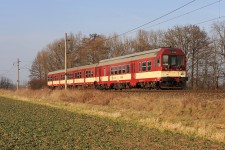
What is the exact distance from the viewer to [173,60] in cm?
2833

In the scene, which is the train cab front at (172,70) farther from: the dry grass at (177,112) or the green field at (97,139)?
the green field at (97,139)

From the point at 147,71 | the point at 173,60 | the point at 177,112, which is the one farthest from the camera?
the point at 147,71

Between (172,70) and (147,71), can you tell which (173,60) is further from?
(147,71)

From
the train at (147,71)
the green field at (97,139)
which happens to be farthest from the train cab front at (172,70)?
the green field at (97,139)

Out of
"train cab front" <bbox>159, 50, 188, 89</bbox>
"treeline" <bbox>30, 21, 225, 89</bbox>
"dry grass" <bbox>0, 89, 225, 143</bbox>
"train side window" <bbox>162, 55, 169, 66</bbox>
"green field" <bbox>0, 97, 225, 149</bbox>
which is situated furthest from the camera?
"treeline" <bbox>30, 21, 225, 89</bbox>

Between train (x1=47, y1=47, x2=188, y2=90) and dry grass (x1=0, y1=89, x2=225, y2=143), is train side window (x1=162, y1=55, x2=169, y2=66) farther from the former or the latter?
dry grass (x1=0, y1=89, x2=225, y2=143)

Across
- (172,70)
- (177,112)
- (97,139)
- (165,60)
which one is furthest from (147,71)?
(97,139)

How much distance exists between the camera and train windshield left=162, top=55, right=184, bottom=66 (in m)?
27.8

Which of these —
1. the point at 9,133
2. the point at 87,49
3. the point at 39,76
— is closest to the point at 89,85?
the point at 9,133

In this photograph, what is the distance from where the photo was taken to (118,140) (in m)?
11.5

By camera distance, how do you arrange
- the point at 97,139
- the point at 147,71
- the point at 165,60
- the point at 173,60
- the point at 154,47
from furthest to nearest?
the point at 154,47, the point at 147,71, the point at 173,60, the point at 165,60, the point at 97,139

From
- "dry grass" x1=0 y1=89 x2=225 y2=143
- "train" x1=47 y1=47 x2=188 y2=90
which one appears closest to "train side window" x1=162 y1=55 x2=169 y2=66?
"train" x1=47 y1=47 x2=188 y2=90

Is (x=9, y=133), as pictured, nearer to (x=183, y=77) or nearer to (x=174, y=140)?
(x=174, y=140)

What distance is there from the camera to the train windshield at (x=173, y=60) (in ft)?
91.0
